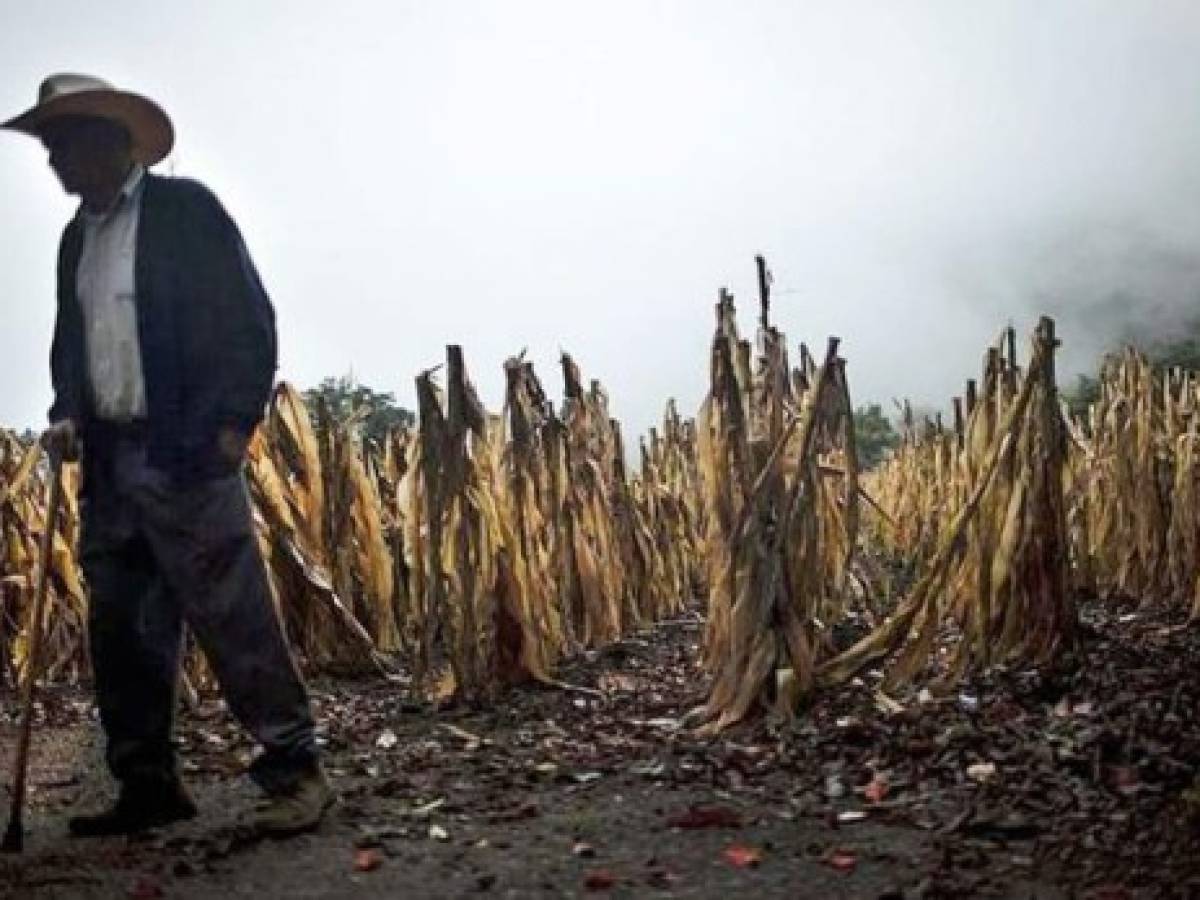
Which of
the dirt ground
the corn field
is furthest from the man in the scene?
the corn field

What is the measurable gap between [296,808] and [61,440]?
1.13 meters

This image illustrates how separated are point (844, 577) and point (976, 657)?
57cm

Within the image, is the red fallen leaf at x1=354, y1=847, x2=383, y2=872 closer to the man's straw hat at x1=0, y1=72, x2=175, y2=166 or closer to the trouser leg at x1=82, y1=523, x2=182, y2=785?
the trouser leg at x1=82, y1=523, x2=182, y2=785

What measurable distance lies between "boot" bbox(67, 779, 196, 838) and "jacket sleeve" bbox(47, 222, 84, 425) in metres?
0.99

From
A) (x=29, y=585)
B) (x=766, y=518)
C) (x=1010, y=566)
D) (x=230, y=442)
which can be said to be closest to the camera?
(x=230, y=442)

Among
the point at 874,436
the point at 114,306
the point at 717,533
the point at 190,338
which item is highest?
the point at 874,436

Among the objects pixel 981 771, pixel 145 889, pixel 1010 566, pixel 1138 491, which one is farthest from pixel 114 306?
pixel 1138 491

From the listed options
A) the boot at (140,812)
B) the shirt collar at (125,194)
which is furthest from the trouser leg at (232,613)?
the shirt collar at (125,194)

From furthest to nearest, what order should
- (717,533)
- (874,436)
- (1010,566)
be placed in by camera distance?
(874,436) < (717,533) < (1010,566)

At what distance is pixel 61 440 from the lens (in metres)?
3.47

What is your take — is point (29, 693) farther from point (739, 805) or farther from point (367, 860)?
point (739, 805)

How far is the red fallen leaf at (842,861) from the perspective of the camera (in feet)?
9.33

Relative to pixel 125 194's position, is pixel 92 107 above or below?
above

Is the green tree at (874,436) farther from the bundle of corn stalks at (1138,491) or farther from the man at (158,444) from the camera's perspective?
the man at (158,444)
